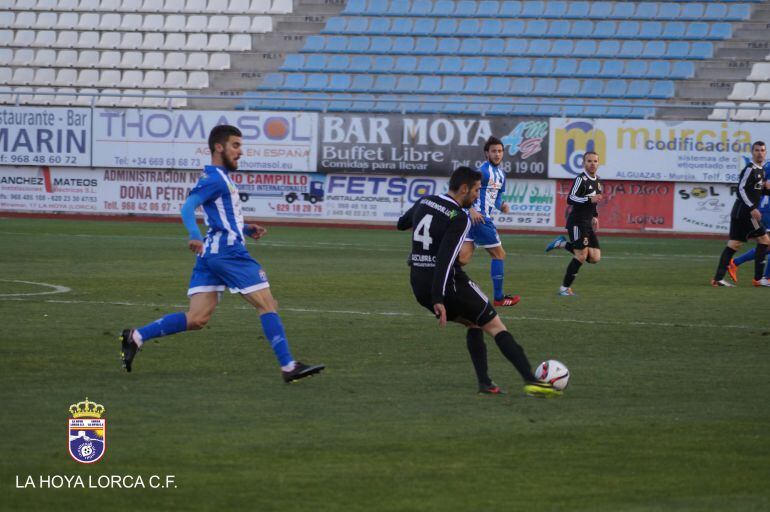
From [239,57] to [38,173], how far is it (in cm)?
769

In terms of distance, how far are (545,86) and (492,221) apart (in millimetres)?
19497

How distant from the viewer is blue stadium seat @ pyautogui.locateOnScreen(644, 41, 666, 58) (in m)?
36.0

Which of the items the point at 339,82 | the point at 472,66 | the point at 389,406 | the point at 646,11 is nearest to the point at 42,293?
the point at 389,406

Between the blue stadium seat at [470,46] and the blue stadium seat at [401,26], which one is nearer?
the blue stadium seat at [470,46]

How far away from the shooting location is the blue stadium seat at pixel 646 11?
122ft

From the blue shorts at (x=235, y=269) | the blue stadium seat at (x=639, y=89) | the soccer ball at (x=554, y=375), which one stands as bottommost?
the soccer ball at (x=554, y=375)

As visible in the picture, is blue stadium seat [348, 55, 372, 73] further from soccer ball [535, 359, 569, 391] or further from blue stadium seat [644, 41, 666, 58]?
soccer ball [535, 359, 569, 391]

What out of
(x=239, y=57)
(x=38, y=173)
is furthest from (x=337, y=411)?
(x=239, y=57)

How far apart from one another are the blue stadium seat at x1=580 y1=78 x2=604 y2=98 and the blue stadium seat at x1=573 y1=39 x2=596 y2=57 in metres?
1.04

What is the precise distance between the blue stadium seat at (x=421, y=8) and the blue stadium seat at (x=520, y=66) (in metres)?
3.53

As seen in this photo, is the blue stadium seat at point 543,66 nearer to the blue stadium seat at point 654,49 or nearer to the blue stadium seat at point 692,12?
the blue stadium seat at point 654,49

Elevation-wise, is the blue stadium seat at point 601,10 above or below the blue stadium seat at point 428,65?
above

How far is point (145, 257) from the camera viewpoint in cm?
2238

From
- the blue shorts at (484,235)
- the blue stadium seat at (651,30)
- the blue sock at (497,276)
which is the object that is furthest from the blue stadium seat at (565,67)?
the blue sock at (497,276)
